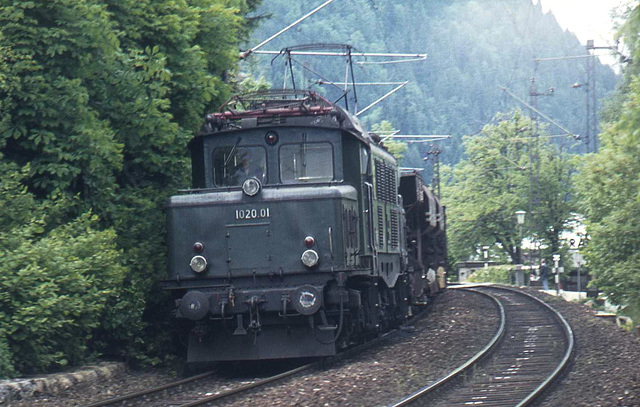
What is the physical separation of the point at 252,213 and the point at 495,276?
163 feet

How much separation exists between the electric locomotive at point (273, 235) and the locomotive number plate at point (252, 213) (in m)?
0.01

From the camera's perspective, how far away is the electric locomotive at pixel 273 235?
13.7 m

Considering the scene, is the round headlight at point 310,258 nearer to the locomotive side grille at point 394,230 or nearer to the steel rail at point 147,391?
the steel rail at point 147,391

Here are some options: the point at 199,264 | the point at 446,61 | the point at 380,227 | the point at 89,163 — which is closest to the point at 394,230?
the point at 380,227

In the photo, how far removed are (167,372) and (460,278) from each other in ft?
193

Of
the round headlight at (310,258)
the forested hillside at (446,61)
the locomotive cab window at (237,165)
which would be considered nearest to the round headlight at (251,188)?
the locomotive cab window at (237,165)

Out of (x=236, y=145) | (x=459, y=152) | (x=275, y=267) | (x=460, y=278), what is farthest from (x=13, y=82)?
(x=459, y=152)

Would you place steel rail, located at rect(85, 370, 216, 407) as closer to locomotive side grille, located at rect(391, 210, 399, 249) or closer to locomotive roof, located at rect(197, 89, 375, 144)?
locomotive roof, located at rect(197, 89, 375, 144)

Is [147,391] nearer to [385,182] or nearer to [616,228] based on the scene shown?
[385,182]

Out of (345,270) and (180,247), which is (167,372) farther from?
(345,270)

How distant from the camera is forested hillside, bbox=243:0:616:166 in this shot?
134 m

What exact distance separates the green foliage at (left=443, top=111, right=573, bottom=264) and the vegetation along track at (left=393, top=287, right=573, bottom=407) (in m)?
43.9

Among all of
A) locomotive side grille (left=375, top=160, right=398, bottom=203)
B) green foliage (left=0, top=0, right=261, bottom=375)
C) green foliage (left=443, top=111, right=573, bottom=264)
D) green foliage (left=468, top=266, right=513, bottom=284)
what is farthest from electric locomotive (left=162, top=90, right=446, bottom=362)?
green foliage (left=443, top=111, right=573, bottom=264)

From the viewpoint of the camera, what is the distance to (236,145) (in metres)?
14.8
